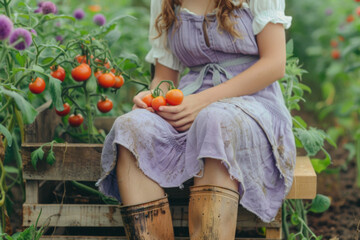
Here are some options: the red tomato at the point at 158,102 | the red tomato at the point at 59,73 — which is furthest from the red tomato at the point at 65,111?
the red tomato at the point at 158,102

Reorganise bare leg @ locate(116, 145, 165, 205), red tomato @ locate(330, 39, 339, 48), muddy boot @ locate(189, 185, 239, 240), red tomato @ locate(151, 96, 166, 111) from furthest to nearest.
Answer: red tomato @ locate(330, 39, 339, 48)
red tomato @ locate(151, 96, 166, 111)
bare leg @ locate(116, 145, 165, 205)
muddy boot @ locate(189, 185, 239, 240)

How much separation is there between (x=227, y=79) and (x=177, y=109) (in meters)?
0.31

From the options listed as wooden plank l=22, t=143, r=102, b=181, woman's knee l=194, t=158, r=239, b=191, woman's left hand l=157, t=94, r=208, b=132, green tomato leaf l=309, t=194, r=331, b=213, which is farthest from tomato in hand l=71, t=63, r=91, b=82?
green tomato leaf l=309, t=194, r=331, b=213

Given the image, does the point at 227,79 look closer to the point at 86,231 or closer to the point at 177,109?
the point at 177,109

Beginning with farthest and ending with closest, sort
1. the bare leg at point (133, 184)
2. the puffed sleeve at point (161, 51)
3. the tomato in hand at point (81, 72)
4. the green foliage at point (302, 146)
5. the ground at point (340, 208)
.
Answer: the ground at point (340, 208)
the puffed sleeve at point (161, 51)
the green foliage at point (302, 146)
the tomato in hand at point (81, 72)
the bare leg at point (133, 184)

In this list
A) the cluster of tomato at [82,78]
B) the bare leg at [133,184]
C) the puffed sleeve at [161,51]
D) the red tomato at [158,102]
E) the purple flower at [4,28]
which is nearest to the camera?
the purple flower at [4,28]

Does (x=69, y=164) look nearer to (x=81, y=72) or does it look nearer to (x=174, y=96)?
(x=81, y=72)

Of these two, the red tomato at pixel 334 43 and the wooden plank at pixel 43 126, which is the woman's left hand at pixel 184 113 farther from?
the red tomato at pixel 334 43

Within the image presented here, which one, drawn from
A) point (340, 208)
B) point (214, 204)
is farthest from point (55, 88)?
point (340, 208)

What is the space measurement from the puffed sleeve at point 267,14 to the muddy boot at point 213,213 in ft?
2.31

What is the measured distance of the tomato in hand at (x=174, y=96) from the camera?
2012 millimetres

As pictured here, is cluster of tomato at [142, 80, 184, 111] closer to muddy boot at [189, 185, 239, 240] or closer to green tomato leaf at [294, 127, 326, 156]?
muddy boot at [189, 185, 239, 240]

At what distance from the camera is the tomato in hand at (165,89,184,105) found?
2012mm

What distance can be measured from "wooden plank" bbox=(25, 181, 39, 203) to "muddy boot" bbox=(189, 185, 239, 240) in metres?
0.72
